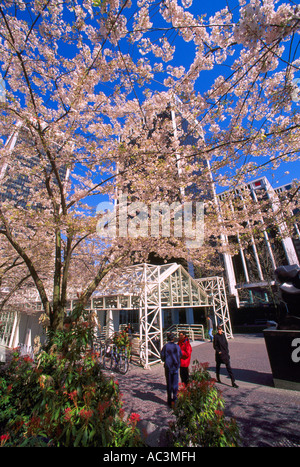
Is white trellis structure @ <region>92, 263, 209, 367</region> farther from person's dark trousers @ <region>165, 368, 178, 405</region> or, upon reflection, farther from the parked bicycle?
person's dark trousers @ <region>165, 368, 178, 405</region>

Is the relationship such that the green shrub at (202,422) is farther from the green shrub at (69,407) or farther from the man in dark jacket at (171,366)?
the man in dark jacket at (171,366)

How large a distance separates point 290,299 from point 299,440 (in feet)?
12.1

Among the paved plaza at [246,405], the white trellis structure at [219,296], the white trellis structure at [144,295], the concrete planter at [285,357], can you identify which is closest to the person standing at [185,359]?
the paved plaza at [246,405]

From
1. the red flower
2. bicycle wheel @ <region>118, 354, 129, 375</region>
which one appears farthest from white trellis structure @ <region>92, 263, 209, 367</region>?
the red flower

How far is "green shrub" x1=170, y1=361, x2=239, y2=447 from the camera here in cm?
210

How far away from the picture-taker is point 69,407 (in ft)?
7.52

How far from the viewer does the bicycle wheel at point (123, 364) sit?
851 centimetres

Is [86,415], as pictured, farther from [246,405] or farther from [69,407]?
[246,405]

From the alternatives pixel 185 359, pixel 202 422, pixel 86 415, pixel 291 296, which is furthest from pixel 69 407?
pixel 291 296

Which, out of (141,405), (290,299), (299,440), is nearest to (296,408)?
(299,440)

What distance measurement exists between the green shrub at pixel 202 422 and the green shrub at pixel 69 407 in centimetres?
58

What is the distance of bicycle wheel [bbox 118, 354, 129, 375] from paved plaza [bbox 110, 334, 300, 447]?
0.99 ft

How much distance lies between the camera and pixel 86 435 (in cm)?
196

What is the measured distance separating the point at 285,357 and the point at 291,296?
1.80m
